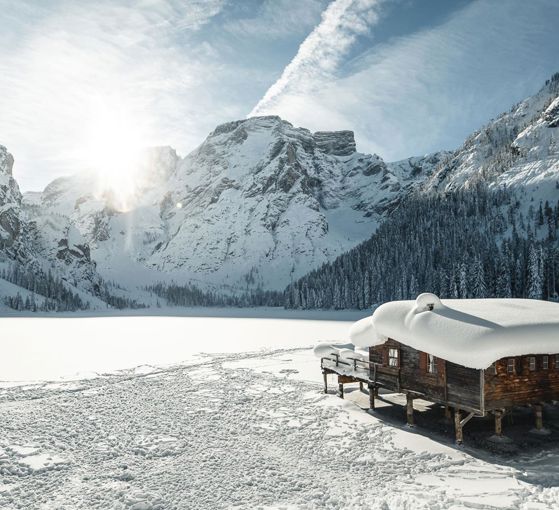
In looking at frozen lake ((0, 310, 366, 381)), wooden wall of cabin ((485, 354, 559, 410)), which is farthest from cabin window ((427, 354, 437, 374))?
frozen lake ((0, 310, 366, 381))

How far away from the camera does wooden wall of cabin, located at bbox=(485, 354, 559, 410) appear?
816 inches

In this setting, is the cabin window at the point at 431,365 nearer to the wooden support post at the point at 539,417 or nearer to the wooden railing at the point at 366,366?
the wooden railing at the point at 366,366

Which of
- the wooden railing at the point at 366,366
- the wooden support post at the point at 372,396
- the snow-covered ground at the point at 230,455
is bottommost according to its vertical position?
the snow-covered ground at the point at 230,455

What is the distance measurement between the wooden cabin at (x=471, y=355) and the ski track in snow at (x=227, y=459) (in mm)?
2593

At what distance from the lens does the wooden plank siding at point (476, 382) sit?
811 inches

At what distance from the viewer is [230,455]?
19891 millimetres

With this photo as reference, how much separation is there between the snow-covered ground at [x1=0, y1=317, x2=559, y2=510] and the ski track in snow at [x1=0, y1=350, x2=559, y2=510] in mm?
61

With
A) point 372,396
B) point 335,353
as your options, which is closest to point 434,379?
point 372,396

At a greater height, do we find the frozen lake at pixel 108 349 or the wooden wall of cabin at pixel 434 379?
the wooden wall of cabin at pixel 434 379

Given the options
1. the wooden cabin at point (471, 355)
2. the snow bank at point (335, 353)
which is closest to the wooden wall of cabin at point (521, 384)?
the wooden cabin at point (471, 355)

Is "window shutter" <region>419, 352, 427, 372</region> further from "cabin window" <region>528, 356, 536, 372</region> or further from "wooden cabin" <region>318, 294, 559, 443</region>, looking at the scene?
"cabin window" <region>528, 356, 536, 372</region>

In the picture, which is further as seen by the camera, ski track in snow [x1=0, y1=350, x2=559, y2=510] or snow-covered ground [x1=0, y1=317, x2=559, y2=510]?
snow-covered ground [x1=0, y1=317, x2=559, y2=510]

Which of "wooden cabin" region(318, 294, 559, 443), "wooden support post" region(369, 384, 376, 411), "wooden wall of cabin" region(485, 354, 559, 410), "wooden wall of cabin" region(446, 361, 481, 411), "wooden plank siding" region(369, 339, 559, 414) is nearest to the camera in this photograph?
"wooden cabin" region(318, 294, 559, 443)

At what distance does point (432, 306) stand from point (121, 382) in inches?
964
